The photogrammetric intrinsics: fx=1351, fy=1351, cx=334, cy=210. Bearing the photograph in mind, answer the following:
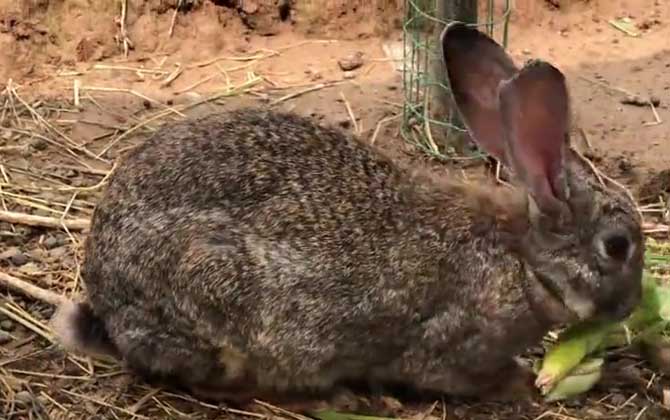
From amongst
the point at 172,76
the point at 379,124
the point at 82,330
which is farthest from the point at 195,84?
the point at 82,330

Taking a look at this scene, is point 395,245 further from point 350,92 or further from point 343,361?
point 350,92

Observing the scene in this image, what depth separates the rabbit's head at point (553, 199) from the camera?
4082 mm

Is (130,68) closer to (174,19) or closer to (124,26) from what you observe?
(124,26)

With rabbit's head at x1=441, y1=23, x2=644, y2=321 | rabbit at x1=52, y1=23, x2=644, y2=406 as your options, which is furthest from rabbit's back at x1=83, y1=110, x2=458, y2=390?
rabbit's head at x1=441, y1=23, x2=644, y2=321

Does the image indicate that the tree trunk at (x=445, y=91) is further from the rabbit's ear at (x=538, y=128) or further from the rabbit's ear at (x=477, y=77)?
the rabbit's ear at (x=538, y=128)

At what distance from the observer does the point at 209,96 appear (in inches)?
256

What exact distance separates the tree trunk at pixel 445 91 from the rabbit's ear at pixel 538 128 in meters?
1.84

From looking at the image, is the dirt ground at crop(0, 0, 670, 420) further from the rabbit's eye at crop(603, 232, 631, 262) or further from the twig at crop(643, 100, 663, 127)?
the rabbit's eye at crop(603, 232, 631, 262)

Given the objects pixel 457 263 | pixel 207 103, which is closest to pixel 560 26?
pixel 207 103

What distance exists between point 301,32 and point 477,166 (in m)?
1.52

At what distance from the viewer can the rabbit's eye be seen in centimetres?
422

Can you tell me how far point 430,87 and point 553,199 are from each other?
2224mm

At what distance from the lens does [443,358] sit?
4418 mm

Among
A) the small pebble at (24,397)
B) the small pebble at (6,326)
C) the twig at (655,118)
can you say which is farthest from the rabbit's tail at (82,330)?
the twig at (655,118)
